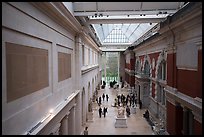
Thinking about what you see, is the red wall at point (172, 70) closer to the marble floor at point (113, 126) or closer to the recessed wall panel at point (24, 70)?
the recessed wall panel at point (24, 70)

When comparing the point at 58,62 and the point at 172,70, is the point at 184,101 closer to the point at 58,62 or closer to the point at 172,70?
the point at 172,70

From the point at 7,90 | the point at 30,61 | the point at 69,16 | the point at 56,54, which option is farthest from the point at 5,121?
the point at 69,16

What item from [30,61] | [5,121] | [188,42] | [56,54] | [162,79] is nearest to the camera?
[5,121]

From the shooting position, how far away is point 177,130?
33.5ft

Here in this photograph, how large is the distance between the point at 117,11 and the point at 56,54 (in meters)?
3.34

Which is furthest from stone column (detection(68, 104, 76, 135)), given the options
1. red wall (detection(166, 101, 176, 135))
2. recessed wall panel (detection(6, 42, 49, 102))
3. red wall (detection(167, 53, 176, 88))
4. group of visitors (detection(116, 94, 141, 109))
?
group of visitors (detection(116, 94, 141, 109))

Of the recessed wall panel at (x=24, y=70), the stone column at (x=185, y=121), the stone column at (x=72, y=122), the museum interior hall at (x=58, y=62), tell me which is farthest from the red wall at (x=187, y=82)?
the stone column at (x=72, y=122)

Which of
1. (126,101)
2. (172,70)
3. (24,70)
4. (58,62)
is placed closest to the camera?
(24,70)

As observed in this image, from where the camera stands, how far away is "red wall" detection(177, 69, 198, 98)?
8.11 metres

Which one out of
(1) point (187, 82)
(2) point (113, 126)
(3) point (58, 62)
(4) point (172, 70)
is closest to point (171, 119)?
(4) point (172, 70)

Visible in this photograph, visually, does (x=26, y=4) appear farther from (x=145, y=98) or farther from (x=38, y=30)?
(x=145, y=98)

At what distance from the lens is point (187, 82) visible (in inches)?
352

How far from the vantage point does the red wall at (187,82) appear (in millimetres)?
8109

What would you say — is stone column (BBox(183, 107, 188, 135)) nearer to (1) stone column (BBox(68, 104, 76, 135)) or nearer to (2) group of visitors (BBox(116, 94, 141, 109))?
(1) stone column (BBox(68, 104, 76, 135))
